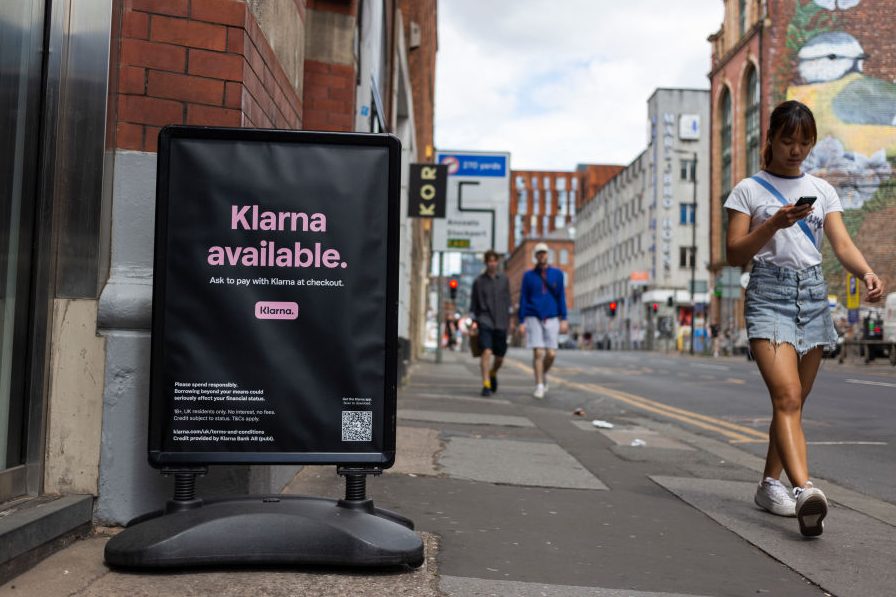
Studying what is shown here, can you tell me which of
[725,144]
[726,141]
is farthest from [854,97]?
[725,144]

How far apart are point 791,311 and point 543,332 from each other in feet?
23.2

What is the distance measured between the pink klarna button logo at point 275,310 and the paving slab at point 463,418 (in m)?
5.31

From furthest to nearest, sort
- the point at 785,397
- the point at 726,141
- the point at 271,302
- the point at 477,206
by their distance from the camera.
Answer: the point at 726,141, the point at 477,206, the point at 785,397, the point at 271,302

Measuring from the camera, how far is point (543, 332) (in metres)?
Answer: 11.3

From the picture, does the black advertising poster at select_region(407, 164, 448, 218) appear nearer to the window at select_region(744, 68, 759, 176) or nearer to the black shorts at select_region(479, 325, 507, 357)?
the black shorts at select_region(479, 325, 507, 357)

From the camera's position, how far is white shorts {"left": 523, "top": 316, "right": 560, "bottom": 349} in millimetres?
11266

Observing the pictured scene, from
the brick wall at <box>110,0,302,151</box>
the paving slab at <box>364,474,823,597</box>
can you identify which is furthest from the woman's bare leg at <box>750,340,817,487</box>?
the brick wall at <box>110,0,302,151</box>

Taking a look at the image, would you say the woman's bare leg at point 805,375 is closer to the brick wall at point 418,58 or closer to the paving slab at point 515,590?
the paving slab at point 515,590

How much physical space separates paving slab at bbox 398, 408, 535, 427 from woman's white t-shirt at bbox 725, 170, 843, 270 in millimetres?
4200

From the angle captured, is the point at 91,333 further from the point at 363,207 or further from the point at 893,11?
→ the point at 893,11

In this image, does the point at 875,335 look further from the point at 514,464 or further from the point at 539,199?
the point at 539,199

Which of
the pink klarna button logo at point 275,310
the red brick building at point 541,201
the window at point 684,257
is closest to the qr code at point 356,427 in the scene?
the pink klarna button logo at point 275,310

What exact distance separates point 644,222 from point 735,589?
246ft

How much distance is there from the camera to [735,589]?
3.09 m
